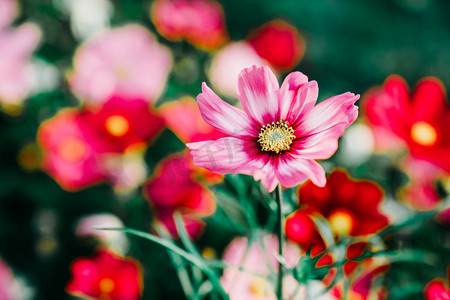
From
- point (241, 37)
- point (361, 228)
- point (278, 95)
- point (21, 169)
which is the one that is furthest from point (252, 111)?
point (241, 37)

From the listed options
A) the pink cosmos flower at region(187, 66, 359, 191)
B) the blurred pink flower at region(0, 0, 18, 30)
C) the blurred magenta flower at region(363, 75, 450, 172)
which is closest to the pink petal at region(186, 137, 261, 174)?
the pink cosmos flower at region(187, 66, 359, 191)

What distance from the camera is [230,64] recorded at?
711mm

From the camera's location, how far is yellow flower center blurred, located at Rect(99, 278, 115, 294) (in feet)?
1.69

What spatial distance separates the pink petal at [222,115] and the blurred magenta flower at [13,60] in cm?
54

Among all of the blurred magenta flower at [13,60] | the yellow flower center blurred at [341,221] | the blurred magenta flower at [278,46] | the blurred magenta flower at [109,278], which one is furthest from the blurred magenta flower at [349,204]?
the blurred magenta flower at [13,60]

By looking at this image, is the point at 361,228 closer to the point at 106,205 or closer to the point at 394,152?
the point at 394,152

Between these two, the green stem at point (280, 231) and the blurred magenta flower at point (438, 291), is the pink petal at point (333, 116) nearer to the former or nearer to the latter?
the green stem at point (280, 231)

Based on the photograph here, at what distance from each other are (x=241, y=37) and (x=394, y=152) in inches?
25.2

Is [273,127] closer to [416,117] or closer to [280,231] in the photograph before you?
[280,231]

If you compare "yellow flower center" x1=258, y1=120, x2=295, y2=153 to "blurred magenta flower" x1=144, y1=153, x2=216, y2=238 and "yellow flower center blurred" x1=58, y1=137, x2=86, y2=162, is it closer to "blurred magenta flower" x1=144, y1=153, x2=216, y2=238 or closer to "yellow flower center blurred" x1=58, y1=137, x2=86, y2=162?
"blurred magenta flower" x1=144, y1=153, x2=216, y2=238

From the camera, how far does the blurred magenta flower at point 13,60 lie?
26.0 inches

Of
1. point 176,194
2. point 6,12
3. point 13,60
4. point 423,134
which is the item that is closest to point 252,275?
point 176,194

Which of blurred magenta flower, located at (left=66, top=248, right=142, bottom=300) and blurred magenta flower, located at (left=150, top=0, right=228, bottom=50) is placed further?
blurred magenta flower, located at (left=150, top=0, right=228, bottom=50)

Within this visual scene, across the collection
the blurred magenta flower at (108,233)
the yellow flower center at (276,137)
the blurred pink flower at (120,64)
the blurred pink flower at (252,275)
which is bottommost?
the blurred magenta flower at (108,233)
